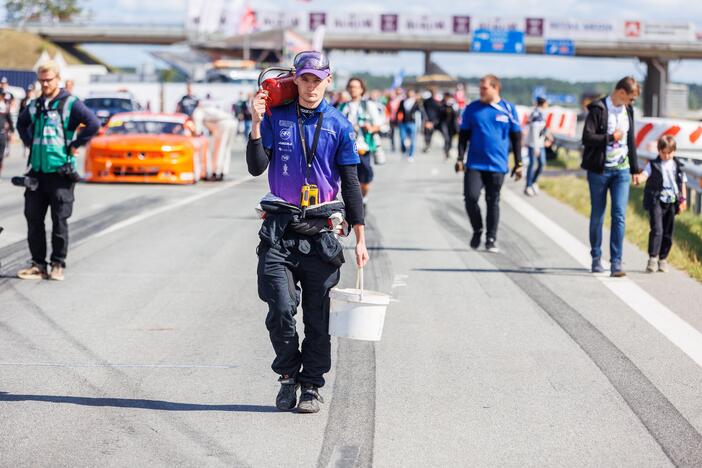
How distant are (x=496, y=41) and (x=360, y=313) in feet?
279

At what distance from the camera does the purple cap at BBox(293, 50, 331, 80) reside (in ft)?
19.7

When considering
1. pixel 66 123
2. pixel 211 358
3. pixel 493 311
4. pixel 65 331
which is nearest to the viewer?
pixel 211 358

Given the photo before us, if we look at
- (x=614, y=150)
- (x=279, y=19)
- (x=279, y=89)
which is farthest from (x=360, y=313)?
(x=279, y=19)

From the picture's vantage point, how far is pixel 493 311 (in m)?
9.41

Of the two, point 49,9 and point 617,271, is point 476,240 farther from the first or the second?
point 49,9

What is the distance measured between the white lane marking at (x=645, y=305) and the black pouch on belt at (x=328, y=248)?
8.65 feet

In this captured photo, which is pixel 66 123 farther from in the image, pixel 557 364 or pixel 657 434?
pixel 657 434

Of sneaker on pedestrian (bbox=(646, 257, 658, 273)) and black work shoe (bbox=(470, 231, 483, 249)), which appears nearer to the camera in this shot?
sneaker on pedestrian (bbox=(646, 257, 658, 273))

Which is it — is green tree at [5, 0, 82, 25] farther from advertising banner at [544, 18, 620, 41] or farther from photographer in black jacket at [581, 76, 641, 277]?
photographer in black jacket at [581, 76, 641, 277]

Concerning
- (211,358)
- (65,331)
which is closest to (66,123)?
(65,331)

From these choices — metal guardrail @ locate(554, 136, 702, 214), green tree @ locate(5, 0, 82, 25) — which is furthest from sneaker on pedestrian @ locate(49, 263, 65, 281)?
green tree @ locate(5, 0, 82, 25)

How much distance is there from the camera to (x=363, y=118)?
15023 millimetres

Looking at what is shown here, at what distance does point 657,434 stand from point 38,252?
636 centimetres

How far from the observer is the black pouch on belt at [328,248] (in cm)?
616
